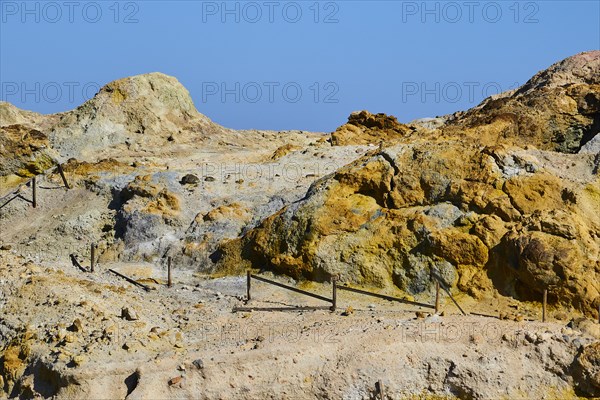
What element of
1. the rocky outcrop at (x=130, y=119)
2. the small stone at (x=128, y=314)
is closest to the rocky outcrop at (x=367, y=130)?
the rocky outcrop at (x=130, y=119)

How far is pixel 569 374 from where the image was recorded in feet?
70.4

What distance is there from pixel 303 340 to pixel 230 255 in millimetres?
8470

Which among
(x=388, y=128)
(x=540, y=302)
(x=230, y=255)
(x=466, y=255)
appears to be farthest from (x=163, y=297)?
(x=388, y=128)

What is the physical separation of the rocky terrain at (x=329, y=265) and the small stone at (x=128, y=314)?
64 millimetres

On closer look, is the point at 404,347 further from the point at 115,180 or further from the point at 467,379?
the point at 115,180

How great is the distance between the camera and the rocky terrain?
22188mm

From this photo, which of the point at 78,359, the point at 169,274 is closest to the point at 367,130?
the point at 169,274

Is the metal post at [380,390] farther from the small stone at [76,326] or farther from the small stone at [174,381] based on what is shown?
the small stone at [76,326]

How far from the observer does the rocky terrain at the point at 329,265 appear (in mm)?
22188

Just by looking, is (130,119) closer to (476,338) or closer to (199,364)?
(199,364)

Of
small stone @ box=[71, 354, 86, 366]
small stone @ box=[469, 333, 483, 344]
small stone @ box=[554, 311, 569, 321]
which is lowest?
small stone @ box=[71, 354, 86, 366]

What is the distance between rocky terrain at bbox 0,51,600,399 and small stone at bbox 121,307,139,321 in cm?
6

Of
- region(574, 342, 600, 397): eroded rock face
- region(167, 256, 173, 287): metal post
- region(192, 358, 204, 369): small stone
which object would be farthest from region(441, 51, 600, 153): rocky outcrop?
region(192, 358, 204, 369): small stone

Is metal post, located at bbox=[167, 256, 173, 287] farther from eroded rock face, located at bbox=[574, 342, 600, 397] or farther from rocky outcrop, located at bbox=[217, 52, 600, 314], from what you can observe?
eroded rock face, located at bbox=[574, 342, 600, 397]
